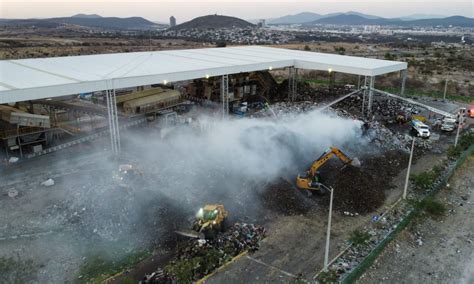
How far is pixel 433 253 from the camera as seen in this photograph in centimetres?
1605

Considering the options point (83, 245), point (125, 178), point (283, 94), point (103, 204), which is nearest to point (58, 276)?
point (83, 245)

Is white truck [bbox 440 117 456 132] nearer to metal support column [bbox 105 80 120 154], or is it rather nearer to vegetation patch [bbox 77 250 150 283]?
metal support column [bbox 105 80 120 154]

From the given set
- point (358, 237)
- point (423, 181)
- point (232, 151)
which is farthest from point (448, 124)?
point (358, 237)

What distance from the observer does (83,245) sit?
15.7 metres

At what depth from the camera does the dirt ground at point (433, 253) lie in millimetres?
14508

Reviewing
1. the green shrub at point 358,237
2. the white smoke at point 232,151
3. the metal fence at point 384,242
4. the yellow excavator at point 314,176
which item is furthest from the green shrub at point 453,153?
the green shrub at point 358,237

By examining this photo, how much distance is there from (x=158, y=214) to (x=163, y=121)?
1117 cm

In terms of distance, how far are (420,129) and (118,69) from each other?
23525mm

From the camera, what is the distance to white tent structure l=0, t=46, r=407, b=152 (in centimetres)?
2064

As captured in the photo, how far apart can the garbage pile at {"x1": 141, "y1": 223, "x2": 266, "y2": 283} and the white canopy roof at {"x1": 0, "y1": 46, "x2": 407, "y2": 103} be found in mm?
11399

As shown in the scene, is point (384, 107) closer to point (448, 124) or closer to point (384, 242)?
point (448, 124)

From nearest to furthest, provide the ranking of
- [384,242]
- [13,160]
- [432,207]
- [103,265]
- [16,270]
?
[16,270]
[103,265]
[384,242]
[432,207]
[13,160]

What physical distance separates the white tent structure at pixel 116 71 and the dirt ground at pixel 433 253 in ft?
51.6

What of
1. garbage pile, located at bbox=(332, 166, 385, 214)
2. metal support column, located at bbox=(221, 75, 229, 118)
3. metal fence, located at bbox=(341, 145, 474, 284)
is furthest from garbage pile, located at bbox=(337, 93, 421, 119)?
garbage pile, located at bbox=(332, 166, 385, 214)
